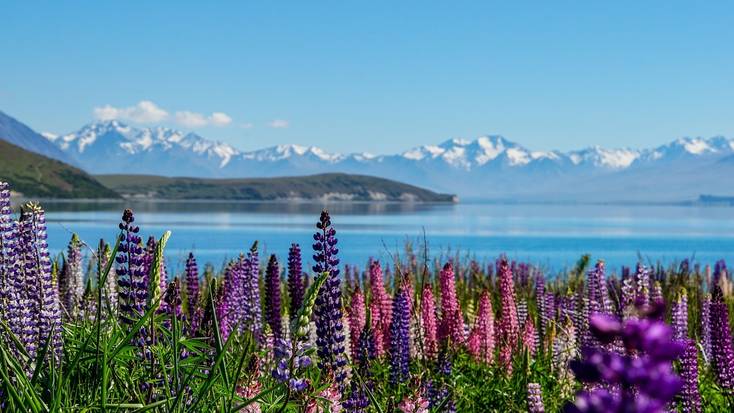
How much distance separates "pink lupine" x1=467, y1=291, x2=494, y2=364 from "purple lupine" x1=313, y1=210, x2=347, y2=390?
5026 mm

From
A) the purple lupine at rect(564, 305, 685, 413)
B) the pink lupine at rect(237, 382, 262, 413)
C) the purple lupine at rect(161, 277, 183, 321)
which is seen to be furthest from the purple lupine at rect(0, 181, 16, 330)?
the purple lupine at rect(564, 305, 685, 413)

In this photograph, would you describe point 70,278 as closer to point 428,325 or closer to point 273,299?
point 273,299

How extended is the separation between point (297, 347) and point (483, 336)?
6.77 metres

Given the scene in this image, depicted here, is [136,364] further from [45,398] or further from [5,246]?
[5,246]

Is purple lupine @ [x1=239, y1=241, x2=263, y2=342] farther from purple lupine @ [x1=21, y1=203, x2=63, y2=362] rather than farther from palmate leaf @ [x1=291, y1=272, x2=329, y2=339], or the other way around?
palmate leaf @ [x1=291, y1=272, x2=329, y2=339]

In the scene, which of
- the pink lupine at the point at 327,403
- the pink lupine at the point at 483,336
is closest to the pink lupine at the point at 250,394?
the pink lupine at the point at 327,403

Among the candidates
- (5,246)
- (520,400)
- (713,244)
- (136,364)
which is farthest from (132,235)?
(713,244)

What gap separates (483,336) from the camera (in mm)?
11141

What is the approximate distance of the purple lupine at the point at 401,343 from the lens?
880 centimetres

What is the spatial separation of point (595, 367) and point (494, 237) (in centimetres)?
11551

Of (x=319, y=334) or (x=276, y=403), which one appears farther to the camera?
(x=319, y=334)

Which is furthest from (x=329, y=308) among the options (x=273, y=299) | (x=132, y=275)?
(x=273, y=299)

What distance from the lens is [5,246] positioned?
6512 millimetres

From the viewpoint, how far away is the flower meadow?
3.82m
